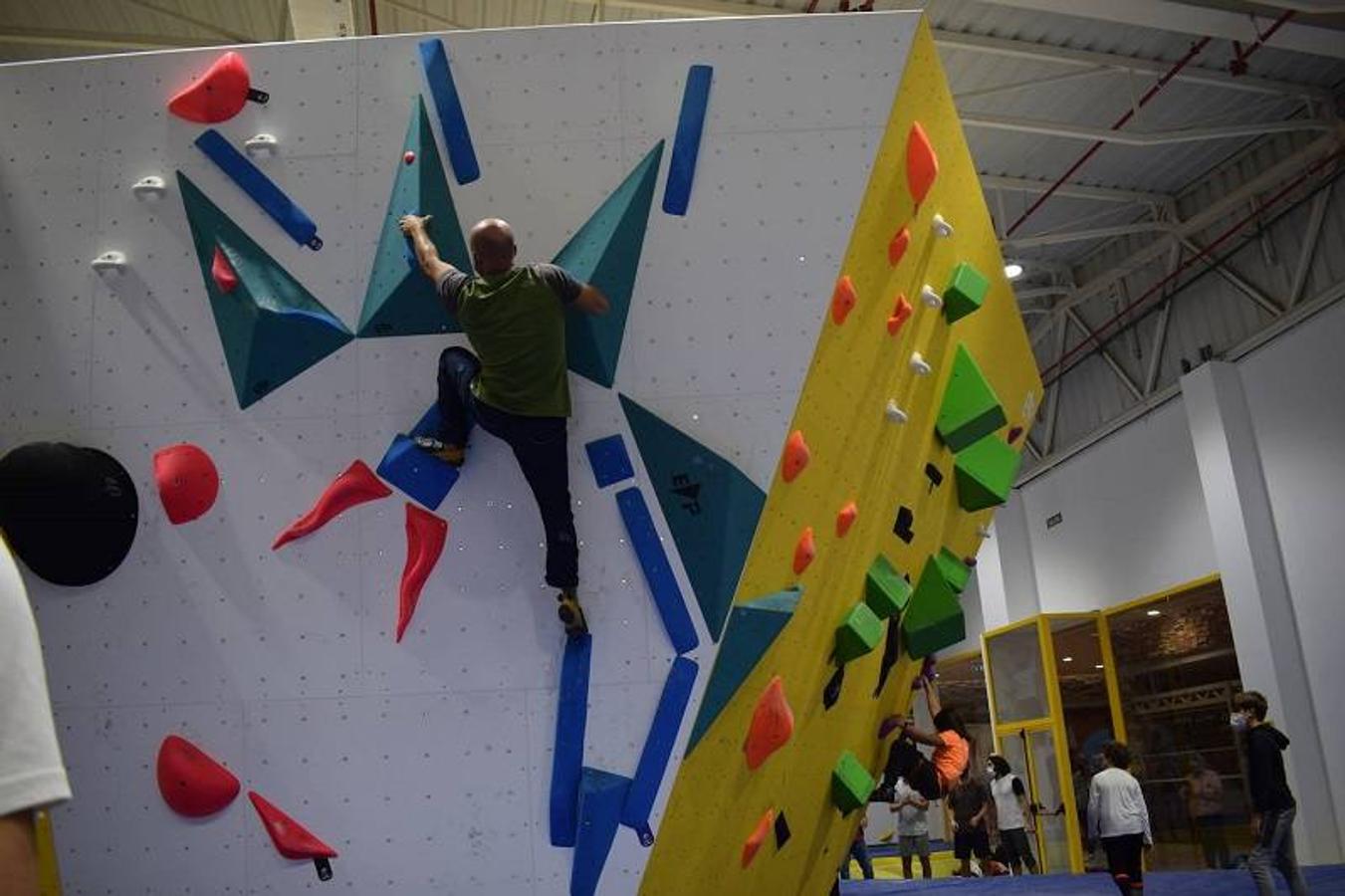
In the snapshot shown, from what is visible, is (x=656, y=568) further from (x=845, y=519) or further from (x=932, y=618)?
(x=932, y=618)

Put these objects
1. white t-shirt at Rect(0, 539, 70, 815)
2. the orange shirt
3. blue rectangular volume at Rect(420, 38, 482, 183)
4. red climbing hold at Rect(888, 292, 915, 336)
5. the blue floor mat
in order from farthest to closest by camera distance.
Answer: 1. the blue floor mat
2. the orange shirt
3. red climbing hold at Rect(888, 292, 915, 336)
4. blue rectangular volume at Rect(420, 38, 482, 183)
5. white t-shirt at Rect(0, 539, 70, 815)

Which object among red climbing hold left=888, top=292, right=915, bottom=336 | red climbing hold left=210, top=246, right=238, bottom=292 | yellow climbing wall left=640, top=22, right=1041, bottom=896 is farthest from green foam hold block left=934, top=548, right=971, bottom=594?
red climbing hold left=210, top=246, right=238, bottom=292

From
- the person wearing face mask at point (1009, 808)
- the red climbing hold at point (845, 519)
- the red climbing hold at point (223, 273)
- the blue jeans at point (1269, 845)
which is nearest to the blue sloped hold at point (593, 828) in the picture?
the red climbing hold at point (845, 519)

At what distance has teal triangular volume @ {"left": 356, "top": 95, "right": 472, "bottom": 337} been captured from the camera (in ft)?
11.7

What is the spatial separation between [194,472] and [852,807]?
254 cm

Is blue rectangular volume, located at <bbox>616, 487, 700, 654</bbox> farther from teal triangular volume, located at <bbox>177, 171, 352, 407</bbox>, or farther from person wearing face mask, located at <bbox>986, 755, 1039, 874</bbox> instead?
person wearing face mask, located at <bbox>986, 755, 1039, 874</bbox>

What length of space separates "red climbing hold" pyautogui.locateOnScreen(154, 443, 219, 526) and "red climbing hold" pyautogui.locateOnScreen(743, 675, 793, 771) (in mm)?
1743

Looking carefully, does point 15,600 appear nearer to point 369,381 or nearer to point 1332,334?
point 369,381

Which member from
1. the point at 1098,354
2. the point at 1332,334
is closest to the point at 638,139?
the point at 1332,334

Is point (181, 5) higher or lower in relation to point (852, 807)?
higher

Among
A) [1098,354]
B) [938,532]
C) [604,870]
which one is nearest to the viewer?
[604,870]

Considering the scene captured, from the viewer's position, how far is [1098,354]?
47.5 feet

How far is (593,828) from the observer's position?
331 cm

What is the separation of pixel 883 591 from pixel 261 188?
95.3 inches
